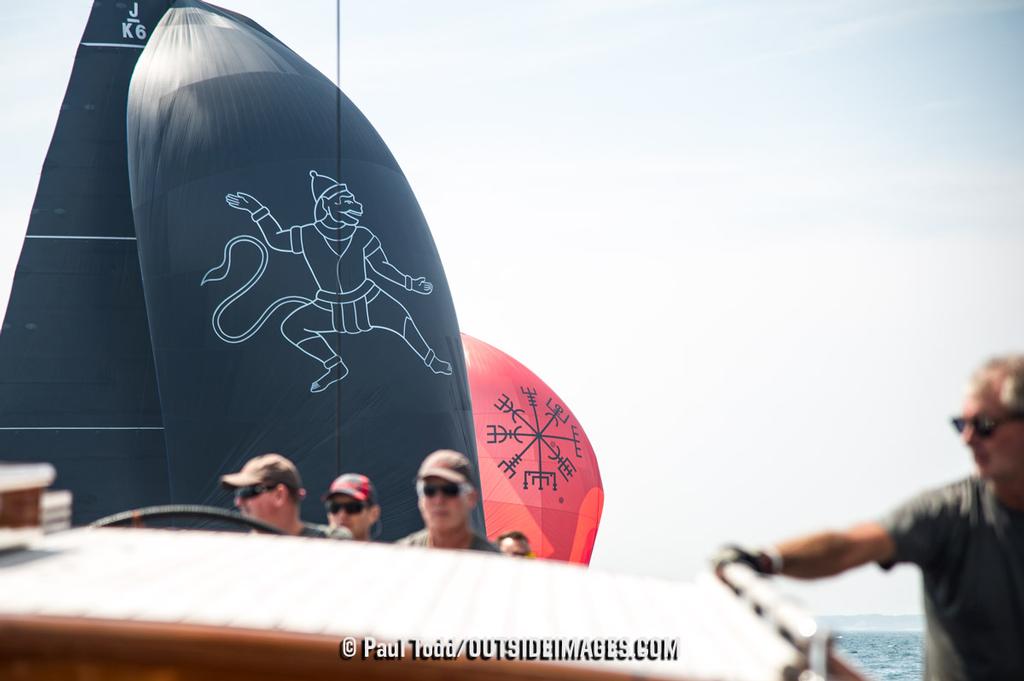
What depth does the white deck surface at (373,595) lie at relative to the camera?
247 centimetres

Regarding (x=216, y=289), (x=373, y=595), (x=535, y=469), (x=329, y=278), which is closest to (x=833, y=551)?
(x=373, y=595)

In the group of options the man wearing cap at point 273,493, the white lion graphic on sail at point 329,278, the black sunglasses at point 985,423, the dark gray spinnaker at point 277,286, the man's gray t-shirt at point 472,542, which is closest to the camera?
the black sunglasses at point 985,423

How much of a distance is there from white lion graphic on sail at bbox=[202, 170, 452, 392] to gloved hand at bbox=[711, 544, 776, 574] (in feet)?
29.8

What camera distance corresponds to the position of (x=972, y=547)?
3049mm

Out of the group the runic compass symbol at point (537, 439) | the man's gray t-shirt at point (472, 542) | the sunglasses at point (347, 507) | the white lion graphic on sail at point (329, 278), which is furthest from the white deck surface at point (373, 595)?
the runic compass symbol at point (537, 439)

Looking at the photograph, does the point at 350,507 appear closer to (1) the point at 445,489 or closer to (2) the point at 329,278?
(1) the point at 445,489

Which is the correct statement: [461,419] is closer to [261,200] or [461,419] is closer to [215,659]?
[261,200]

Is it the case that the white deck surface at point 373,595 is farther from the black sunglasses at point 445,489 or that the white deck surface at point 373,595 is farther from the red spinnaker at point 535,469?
the red spinnaker at point 535,469

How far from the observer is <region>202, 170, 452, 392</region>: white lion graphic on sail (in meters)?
11.9

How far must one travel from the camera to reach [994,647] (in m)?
3.00

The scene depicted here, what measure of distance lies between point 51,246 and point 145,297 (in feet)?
5.17

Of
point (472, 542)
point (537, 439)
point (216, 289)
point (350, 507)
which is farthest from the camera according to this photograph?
point (537, 439)

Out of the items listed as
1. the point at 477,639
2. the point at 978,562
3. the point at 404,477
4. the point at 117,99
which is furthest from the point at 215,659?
the point at 117,99

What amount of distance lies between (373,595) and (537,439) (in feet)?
61.3
